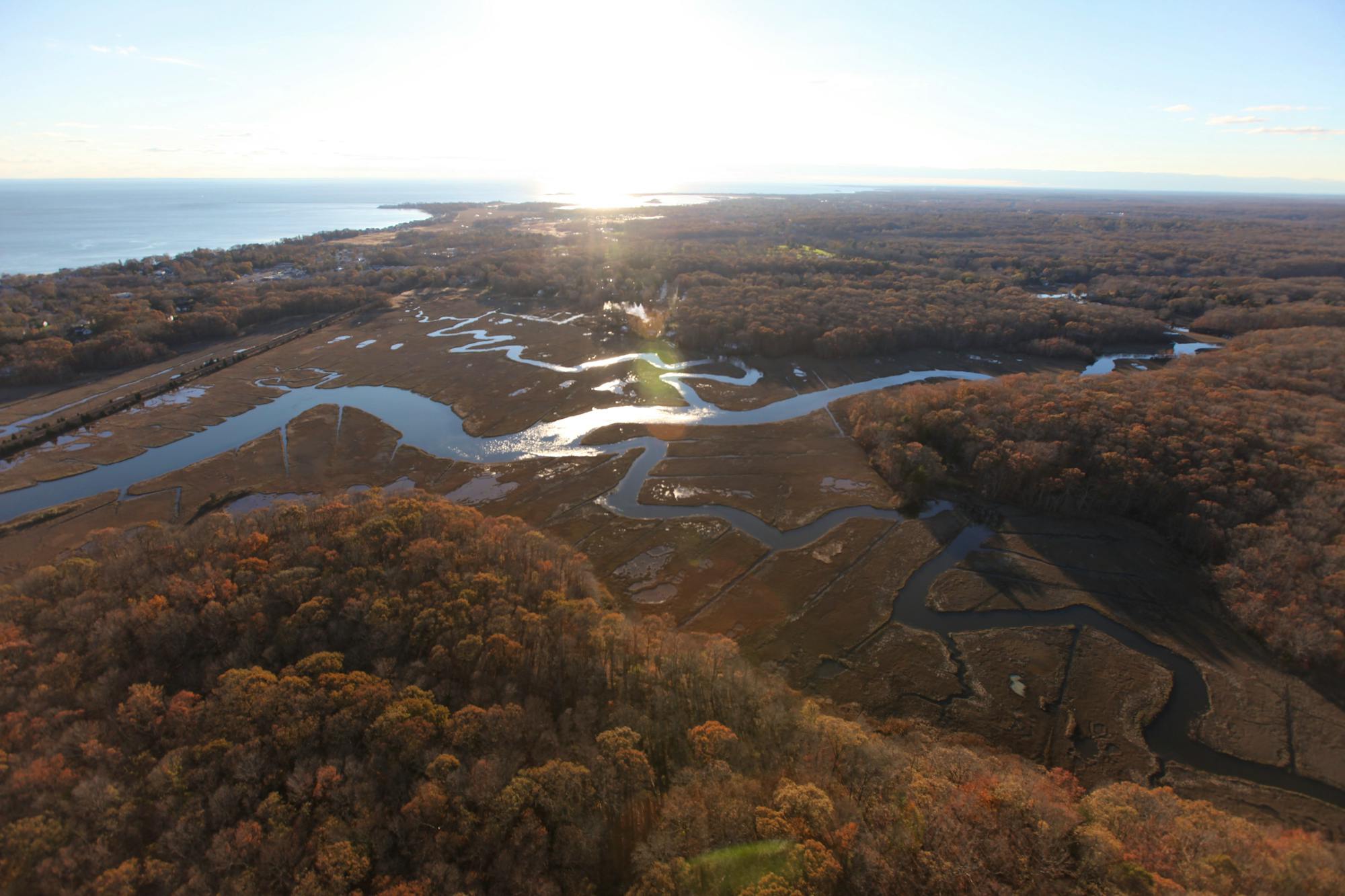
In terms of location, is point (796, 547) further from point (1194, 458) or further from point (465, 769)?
point (1194, 458)

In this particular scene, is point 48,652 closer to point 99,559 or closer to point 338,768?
point 99,559

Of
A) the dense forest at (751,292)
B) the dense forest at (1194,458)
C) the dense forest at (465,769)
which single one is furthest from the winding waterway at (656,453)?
the dense forest at (751,292)

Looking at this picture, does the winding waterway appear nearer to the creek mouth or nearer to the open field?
the creek mouth

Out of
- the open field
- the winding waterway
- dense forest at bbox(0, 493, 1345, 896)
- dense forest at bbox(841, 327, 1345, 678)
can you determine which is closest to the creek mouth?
the winding waterway

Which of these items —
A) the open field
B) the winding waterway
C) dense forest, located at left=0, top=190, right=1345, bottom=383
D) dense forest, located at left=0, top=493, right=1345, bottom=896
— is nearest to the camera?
dense forest, located at left=0, top=493, right=1345, bottom=896

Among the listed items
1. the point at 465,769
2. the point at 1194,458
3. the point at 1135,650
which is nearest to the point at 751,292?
the point at 1194,458

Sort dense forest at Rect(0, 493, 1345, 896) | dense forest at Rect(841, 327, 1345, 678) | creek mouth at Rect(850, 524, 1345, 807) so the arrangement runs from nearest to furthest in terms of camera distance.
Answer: dense forest at Rect(0, 493, 1345, 896)
creek mouth at Rect(850, 524, 1345, 807)
dense forest at Rect(841, 327, 1345, 678)

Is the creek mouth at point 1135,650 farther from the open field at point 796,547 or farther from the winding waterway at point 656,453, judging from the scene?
the open field at point 796,547
